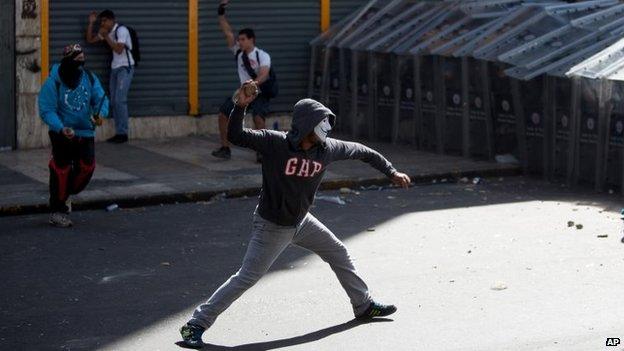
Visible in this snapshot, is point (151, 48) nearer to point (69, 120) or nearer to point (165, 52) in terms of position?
point (165, 52)

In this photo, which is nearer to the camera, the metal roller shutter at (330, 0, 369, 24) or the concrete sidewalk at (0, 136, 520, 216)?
the concrete sidewalk at (0, 136, 520, 216)

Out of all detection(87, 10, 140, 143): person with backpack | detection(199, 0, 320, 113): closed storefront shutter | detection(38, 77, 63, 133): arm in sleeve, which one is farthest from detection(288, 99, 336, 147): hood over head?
detection(199, 0, 320, 113): closed storefront shutter

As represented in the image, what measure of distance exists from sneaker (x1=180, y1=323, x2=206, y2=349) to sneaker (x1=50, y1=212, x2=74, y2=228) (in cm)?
450

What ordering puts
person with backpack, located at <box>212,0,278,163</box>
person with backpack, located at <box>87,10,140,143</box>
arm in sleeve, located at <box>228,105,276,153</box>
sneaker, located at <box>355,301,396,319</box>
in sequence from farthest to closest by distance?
person with backpack, located at <box>87,10,140,143</box>, person with backpack, located at <box>212,0,278,163</box>, sneaker, located at <box>355,301,396,319</box>, arm in sleeve, located at <box>228,105,276,153</box>

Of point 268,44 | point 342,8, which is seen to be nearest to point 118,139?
point 268,44

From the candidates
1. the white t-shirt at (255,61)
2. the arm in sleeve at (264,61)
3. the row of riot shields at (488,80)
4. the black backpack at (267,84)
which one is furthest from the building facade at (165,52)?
the arm in sleeve at (264,61)

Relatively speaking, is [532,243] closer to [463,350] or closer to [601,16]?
[463,350]

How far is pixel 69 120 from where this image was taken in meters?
12.8

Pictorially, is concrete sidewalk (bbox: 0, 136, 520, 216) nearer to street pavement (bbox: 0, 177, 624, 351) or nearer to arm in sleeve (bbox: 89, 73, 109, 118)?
street pavement (bbox: 0, 177, 624, 351)

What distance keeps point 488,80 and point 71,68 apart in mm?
6250

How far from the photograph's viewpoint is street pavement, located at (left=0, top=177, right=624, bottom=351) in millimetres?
9023

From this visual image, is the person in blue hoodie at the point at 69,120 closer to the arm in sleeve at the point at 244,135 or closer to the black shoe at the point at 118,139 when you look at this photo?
the arm in sleeve at the point at 244,135

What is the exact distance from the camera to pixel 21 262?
11.3 metres

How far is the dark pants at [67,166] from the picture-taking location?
42.2ft
